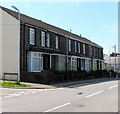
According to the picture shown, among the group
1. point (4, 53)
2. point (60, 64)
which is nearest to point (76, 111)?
point (4, 53)

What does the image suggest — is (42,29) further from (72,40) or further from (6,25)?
(72,40)

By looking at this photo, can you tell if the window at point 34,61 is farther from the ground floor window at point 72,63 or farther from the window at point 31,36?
the ground floor window at point 72,63

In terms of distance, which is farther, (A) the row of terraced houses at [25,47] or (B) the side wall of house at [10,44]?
(B) the side wall of house at [10,44]

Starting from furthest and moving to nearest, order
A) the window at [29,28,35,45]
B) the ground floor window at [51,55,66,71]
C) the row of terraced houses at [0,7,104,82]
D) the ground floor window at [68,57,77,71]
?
1. the ground floor window at [68,57,77,71]
2. the ground floor window at [51,55,66,71]
3. the window at [29,28,35,45]
4. the row of terraced houses at [0,7,104,82]

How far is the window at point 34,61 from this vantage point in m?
22.9

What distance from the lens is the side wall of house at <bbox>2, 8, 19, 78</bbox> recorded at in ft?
72.7

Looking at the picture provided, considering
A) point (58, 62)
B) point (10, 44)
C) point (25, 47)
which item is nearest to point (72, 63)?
point (58, 62)

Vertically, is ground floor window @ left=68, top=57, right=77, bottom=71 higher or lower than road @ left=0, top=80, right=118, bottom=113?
higher

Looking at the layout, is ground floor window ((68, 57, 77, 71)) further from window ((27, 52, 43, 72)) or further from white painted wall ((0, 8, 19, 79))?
white painted wall ((0, 8, 19, 79))

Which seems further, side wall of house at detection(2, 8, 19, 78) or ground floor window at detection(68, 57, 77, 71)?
ground floor window at detection(68, 57, 77, 71)

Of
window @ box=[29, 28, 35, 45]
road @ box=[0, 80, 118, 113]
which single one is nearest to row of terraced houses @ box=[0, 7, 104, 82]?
window @ box=[29, 28, 35, 45]

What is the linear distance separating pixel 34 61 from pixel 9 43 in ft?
11.9

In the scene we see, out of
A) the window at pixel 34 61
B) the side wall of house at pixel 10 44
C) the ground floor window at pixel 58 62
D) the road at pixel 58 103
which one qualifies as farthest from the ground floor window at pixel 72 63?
the road at pixel 58 103

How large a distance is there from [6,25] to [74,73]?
10513mm
